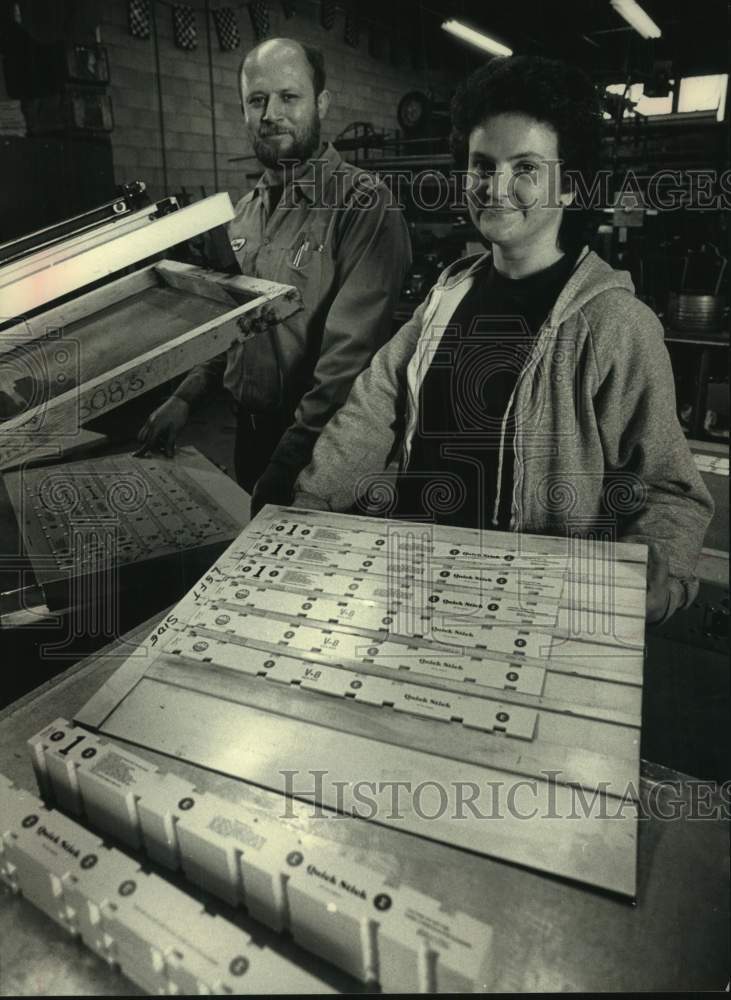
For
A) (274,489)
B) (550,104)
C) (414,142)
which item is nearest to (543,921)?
(274,489)

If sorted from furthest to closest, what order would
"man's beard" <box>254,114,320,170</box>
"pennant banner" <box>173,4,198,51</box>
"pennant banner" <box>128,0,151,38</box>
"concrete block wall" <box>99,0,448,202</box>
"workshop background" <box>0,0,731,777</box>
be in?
"pennant banner" <box>173,4,198,51</box>
"concrete block wall" <box>99,0,448,202</box>
"pennant banner" <box>128,0,151,38</box>
"man's beard" <box>254,114,320,170</box>
"workshop background" <box>0,0,731,777</box>

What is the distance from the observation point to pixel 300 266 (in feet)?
Answer: 5.76

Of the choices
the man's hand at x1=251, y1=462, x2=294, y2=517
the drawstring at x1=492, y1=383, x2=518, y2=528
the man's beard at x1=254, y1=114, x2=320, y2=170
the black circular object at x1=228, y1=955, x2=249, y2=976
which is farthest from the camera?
the man's beard at x1=254, y1=114, x2=320, y2=170

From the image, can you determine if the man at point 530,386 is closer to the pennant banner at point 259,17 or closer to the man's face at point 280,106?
the man's face at point 280,106

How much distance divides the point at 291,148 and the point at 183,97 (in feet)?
15.5

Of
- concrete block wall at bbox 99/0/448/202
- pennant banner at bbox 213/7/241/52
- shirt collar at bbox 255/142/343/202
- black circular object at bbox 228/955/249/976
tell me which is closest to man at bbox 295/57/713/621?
shirt collar at bbox 255/142/343/202

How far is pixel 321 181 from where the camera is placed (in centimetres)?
175

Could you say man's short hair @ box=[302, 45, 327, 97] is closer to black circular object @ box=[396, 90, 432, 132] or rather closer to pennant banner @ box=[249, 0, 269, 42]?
black circular object @ box=[396, 90, 432, 132]

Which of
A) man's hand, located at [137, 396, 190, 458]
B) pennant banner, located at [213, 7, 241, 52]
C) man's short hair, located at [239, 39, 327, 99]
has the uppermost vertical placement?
pennant banner, located at [213, 7, 241, 52]

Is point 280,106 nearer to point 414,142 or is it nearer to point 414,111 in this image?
point 414,142

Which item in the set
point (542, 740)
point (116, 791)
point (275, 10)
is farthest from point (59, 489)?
point (275, 10)

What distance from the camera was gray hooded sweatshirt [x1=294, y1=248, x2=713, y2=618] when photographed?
1.12 metres

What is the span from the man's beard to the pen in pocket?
0.21m

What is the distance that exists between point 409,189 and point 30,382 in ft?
14.9
